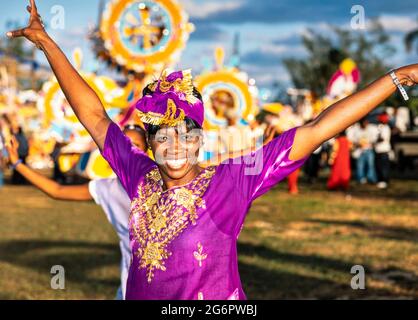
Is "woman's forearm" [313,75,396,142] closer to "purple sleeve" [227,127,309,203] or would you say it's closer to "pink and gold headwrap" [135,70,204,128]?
"purple sleeve" [227,127,309,203]

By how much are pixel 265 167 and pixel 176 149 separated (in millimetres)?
306

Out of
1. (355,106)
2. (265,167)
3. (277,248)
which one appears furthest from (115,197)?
(277,248)

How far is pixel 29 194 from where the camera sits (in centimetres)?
1786

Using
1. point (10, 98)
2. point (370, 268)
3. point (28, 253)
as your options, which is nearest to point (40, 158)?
point (10, 98)

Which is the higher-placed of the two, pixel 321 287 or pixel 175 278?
pixel 175 278

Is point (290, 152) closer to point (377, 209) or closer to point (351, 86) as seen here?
point (377, 209)

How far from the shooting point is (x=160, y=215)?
2.86 metres

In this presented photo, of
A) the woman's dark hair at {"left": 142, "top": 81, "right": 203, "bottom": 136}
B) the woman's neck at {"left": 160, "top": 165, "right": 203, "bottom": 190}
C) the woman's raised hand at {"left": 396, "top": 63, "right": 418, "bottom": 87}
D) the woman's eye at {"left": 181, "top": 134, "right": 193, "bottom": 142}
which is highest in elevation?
the woman's raised hand at {"left": 396, "top": 63, "right": 418, "bottom": 87}

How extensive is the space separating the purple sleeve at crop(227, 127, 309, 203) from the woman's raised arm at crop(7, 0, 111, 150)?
1.86ft

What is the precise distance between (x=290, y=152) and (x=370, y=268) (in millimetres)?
5698

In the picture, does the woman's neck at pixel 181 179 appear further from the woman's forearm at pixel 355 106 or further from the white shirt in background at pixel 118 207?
the white shirt in background at pixel 118 207

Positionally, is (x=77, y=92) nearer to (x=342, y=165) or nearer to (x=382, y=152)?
(x=342, y=165)

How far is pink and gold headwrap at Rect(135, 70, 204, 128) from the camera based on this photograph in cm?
284

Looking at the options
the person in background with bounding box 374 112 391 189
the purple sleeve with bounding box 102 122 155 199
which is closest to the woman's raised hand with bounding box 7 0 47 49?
the purple sleeve with bounding box 102 122 155 199
